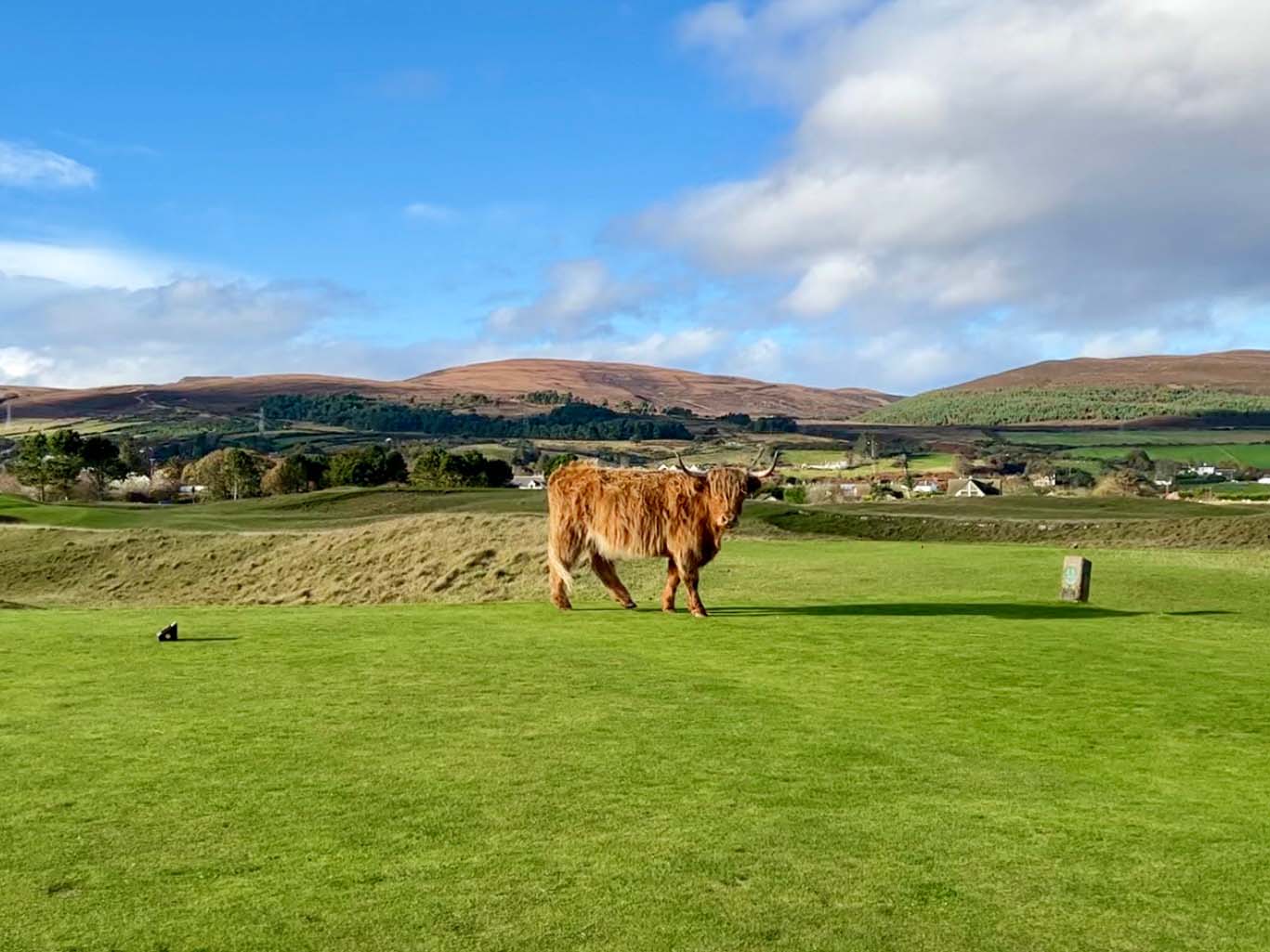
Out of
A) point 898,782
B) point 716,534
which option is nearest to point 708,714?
point 898,782

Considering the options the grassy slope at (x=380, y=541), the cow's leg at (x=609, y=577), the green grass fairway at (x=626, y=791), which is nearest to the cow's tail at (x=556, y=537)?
the cow's leg at (x=609, y=577)

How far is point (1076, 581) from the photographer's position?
21.2 meters

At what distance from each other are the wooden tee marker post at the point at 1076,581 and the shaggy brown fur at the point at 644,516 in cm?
629

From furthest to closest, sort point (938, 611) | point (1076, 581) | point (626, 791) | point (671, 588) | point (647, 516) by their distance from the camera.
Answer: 1. point (1076, 581)
2. point (938, 611)
3. point (671, 588)
4. point (647, 516)
5. point (626, 791)

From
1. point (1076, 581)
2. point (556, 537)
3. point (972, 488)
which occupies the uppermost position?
point (556, 537)

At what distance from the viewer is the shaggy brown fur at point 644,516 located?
18.6 meters

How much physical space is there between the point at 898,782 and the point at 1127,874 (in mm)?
2077

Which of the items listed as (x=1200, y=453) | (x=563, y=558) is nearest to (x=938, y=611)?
(x=563, y=558)

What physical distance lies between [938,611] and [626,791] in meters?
12.6

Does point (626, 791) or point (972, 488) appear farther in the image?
point (972, 488)

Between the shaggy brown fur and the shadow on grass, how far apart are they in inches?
49.6

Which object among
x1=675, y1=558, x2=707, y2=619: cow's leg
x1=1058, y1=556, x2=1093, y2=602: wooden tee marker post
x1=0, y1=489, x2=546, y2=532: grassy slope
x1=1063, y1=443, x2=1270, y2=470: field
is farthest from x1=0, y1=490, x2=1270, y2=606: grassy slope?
x1=1063, y1=443, x2=1270, y2=470: field

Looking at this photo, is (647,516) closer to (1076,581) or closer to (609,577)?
(609,577)

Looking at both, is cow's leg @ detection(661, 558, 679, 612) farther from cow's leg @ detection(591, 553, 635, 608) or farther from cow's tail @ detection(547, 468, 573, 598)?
cow's tail @ detection(547, 468, 573, 598)
